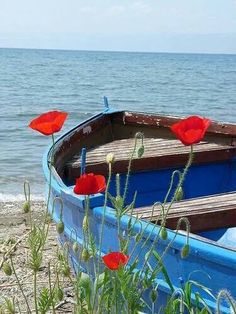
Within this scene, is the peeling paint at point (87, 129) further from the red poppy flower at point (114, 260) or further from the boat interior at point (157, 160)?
the red poppy flower at point (114, 260)

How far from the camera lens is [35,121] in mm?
2434

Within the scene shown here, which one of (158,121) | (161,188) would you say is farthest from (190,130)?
(158,121)

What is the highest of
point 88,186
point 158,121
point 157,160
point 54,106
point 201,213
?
point 88,186

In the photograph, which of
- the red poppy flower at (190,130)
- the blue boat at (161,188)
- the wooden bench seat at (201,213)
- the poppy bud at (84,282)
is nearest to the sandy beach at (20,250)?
the blue boat at (161,188)

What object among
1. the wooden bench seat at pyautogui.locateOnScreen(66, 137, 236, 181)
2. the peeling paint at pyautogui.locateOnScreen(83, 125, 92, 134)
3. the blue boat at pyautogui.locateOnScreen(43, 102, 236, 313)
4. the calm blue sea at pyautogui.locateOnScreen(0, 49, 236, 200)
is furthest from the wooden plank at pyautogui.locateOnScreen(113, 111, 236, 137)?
the calm blue sea at pyautogui.locateOnScreen(0, 49, 236, 200)

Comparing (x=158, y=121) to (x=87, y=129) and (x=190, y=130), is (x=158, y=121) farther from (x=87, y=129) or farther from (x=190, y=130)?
(x=190, y=130)

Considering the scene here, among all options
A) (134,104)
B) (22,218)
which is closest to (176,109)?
(134,104)

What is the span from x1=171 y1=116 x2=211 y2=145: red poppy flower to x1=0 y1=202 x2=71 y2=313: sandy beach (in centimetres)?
137

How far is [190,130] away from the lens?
2.29m

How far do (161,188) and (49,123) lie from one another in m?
3.97

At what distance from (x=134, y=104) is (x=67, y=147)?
2268 cm

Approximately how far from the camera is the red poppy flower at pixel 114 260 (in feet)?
6.98

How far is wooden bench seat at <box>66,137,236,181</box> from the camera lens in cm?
591

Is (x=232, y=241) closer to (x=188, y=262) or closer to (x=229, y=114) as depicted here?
(x=188, y=262)
